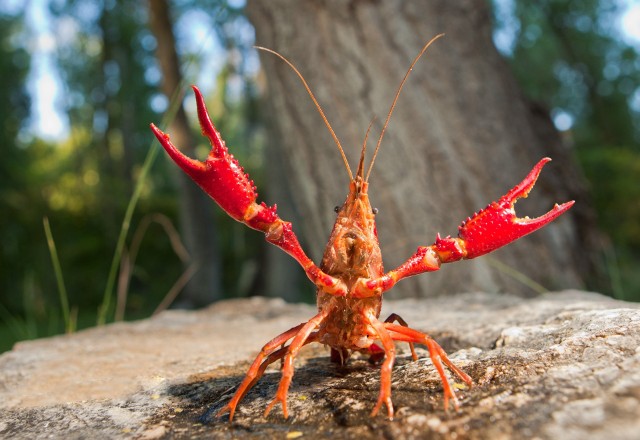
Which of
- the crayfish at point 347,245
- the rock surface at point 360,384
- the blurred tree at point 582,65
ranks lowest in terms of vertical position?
the rock surface at point 360,384

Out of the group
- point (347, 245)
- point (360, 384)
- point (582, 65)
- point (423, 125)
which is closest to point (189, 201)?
point (423, 125)

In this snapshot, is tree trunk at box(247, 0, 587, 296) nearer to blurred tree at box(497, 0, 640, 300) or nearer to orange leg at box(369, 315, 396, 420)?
orange leg at box(369, 315, 396, 420)

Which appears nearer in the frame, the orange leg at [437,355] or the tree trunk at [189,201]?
the orange leg at [437,355]

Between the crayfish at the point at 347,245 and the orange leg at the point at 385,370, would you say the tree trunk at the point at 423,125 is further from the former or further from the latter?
the orange leg at the point at 385,370

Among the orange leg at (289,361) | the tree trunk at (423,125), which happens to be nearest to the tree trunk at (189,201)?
the tree trunk at (423,125)

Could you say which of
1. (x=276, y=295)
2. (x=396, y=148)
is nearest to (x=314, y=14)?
(x=396, y=148)

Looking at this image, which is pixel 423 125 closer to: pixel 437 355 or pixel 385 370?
pixel 437 355

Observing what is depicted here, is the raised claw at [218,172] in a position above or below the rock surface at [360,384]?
above
